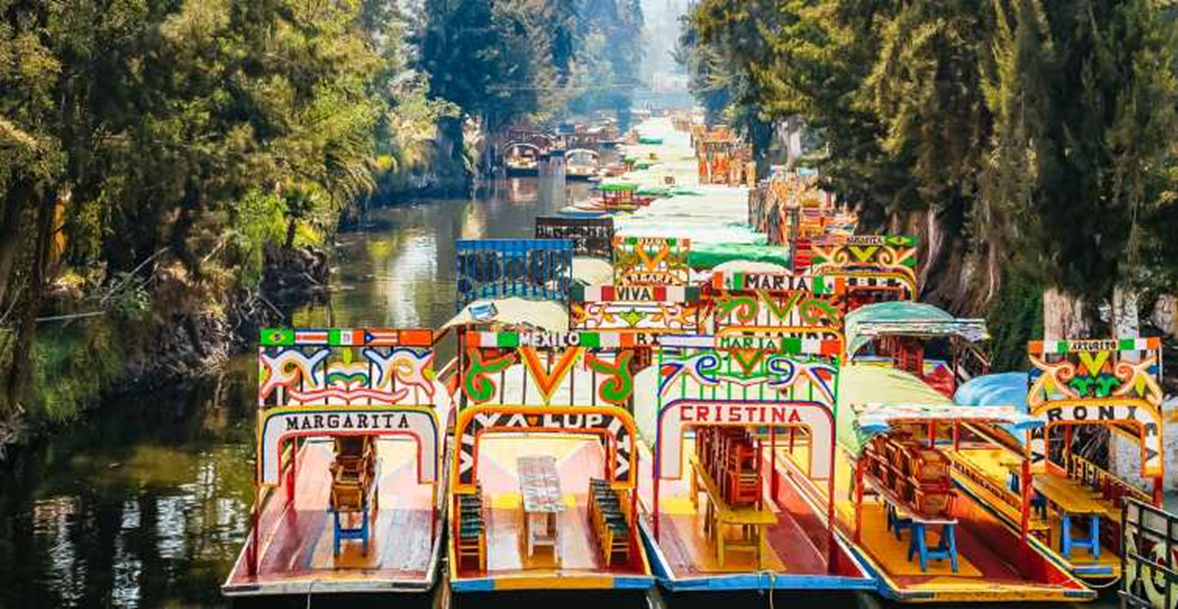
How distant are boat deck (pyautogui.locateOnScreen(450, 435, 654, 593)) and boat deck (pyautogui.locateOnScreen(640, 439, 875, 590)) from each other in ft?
2.63

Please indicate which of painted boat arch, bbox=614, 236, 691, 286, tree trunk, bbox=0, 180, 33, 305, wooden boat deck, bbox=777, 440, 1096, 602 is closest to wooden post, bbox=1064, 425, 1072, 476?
wooden boat deck, bbox=777, 440, 1096, 602

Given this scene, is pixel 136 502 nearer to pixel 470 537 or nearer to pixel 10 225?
pixel 10 225

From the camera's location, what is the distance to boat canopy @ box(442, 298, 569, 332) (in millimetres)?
27297

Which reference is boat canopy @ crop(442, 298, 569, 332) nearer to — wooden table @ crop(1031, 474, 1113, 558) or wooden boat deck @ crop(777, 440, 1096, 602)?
wooden boat deck @ crop(777, 440, 1096, 602)

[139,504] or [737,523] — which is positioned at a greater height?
[737,523]

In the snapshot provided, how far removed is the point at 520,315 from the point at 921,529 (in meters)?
10.2

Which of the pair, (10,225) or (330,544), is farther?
(10,225)

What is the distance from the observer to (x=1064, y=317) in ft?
91.0

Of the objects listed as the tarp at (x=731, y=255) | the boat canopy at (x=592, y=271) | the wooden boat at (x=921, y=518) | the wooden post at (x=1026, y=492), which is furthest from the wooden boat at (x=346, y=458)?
the tarp at (x=731, y=255)

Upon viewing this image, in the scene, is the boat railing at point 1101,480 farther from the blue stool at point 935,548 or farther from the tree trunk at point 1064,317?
the tree trunk at point 1064,317

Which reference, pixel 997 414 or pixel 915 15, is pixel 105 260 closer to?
pixel 915 15

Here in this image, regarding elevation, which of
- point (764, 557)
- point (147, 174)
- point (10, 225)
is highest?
point (147, 174)

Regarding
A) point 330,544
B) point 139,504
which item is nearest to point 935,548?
point 330,544

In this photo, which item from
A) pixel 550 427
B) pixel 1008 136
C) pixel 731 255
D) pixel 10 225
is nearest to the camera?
pixel 550 427
